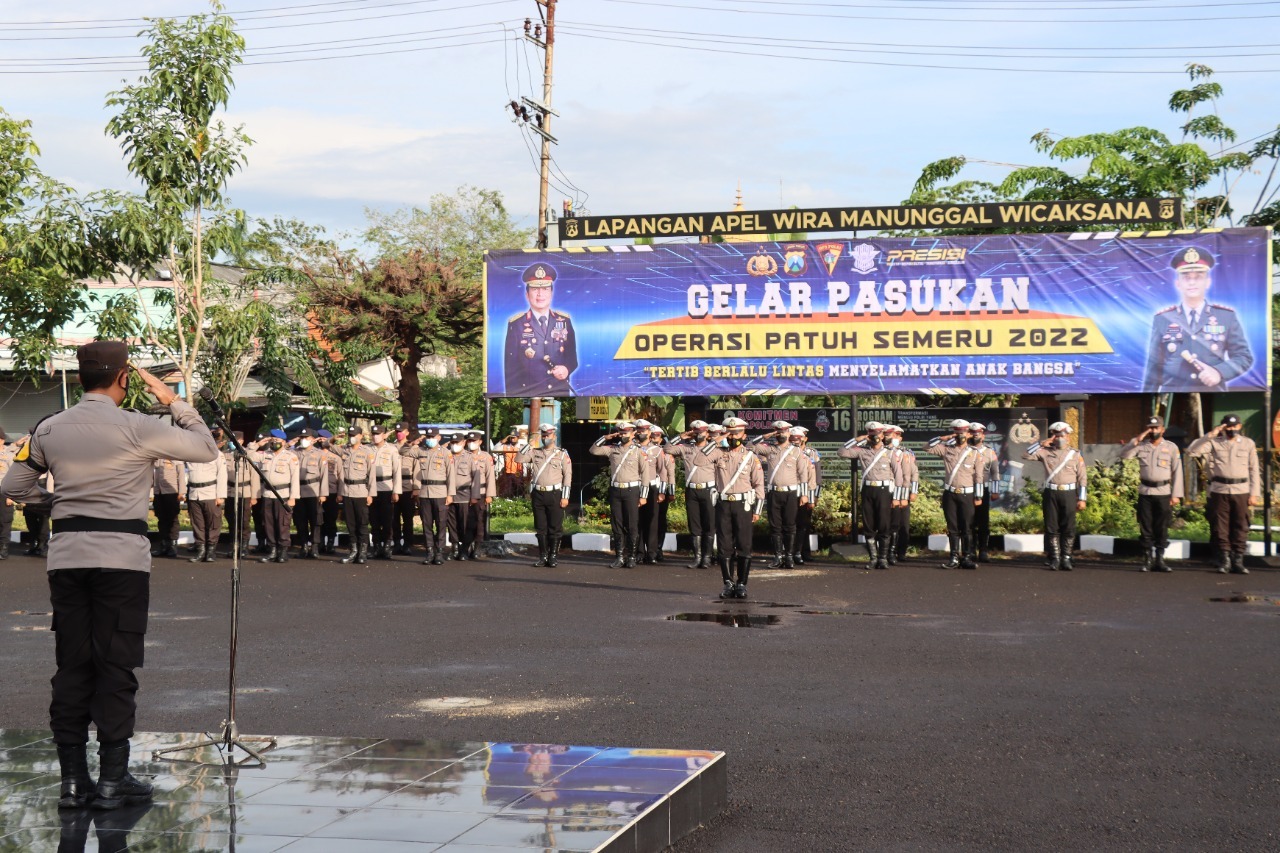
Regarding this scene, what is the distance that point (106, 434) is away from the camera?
563 cm

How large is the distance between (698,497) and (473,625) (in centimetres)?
602

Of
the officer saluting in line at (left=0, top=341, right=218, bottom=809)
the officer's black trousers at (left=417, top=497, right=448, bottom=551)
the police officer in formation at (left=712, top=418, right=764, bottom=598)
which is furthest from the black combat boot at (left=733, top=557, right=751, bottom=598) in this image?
the officer saluting in line at (left=0, top=341, right=218, bottom=809)

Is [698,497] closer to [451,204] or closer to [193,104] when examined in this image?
[193,104]

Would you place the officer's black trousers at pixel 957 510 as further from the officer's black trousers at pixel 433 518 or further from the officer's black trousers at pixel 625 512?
the officer's black trousers at pixel 433 518

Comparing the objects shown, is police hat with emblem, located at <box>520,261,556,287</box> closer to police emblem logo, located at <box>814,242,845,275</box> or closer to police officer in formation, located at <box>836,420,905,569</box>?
police emblem logo, located at <box>814,242,845,275</box>

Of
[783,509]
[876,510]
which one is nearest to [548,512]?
[783,509]

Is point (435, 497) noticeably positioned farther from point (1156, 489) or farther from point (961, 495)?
point (1156, 489)

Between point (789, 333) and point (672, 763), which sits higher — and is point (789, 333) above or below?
above

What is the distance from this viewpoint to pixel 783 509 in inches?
669

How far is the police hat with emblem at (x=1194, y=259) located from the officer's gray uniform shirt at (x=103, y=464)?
586 inches

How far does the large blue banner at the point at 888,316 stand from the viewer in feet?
57.6

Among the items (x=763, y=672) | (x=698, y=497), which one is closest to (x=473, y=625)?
(x=763, y=672)

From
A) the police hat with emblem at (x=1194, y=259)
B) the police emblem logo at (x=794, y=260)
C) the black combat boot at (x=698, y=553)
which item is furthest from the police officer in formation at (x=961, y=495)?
the police hat with emblem at (x=1194, y=259)

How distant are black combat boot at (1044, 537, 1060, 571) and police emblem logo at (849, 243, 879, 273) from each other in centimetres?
432
